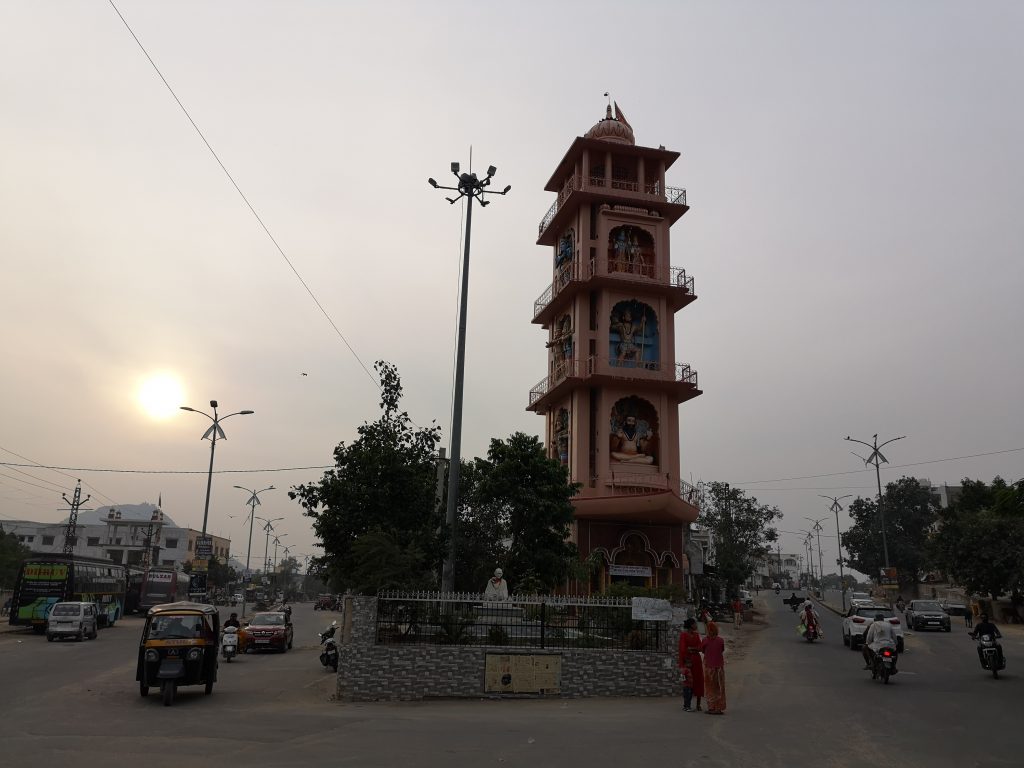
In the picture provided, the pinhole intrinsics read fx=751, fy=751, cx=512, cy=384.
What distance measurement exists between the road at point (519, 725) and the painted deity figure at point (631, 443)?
64.7ft

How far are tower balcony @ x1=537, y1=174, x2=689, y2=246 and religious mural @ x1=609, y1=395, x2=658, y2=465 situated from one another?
10.9m

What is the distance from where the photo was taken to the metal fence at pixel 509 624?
1508 centimetres

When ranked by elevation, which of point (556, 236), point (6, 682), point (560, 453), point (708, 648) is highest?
point (556, 236)

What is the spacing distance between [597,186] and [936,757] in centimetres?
3580

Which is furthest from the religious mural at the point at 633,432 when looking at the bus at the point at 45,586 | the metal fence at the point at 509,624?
the bus at the point at 45,586

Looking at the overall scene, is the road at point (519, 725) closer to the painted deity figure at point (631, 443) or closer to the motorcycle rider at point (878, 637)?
the motorcycle rider at point (878, 637)

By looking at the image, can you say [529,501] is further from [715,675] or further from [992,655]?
[992,655]

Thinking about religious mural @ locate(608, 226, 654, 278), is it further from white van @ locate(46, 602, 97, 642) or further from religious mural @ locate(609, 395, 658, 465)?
white van @ locate(46, 602, 97, 642)

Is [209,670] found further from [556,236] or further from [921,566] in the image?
[921,566]

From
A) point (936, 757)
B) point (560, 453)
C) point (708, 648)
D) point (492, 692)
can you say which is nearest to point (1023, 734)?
point (936, 757)

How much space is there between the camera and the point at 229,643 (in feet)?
76.0

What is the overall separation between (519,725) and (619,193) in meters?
33.6

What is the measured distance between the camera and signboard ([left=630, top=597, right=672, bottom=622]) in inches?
620

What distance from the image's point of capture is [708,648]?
1348 centimetres
